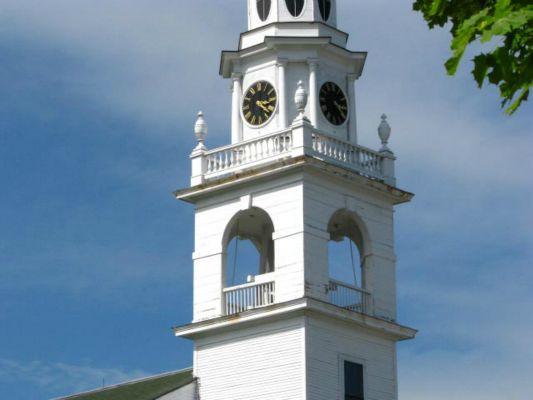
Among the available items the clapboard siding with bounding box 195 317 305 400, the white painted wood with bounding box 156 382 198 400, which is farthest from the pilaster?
the white painted wood with bounding box 156 382 198 400

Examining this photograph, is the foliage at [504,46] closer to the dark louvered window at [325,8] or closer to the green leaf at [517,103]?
the green leaf at [517,103]

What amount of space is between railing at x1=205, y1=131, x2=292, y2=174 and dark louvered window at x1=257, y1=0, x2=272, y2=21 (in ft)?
14.2

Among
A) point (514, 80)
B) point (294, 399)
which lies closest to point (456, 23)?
point (514, 80)

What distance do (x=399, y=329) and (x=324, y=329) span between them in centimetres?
290

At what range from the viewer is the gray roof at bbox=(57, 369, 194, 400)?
43.1 m

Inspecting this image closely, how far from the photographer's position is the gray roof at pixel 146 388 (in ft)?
141

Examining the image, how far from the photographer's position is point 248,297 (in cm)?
4194

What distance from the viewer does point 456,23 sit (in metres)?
14.8

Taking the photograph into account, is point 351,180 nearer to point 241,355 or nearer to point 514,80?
point 241,355

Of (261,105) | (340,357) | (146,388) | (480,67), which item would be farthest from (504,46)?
(146,388)

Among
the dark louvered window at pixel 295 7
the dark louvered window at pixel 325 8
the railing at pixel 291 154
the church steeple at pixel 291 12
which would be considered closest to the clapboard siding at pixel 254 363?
the railing at pixel 291 154

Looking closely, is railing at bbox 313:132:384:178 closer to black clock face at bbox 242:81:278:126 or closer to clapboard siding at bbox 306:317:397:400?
black clock face at bbox 242:81:278:126

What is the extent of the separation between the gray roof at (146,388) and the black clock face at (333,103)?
880 centimetres

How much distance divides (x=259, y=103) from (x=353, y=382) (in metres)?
8.87
